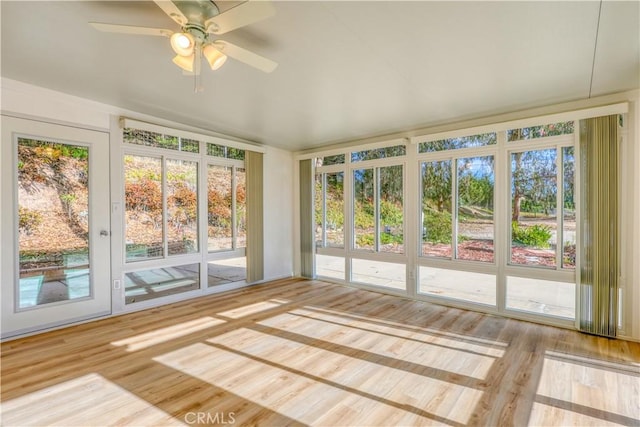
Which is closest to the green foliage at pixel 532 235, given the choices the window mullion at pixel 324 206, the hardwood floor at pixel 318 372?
the hardwood floor at pixel 318 372

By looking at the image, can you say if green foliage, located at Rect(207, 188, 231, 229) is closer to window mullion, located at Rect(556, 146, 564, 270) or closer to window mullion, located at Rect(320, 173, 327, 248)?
window mullion, located at Rect(320, 173, 327, 248)

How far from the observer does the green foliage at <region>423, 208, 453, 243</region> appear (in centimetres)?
421

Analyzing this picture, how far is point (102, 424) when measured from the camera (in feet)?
6.10

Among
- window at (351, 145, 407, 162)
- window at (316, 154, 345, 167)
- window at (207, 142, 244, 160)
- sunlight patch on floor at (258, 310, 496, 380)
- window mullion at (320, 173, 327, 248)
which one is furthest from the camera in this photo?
window mullion at (320, 173, 327, 248)

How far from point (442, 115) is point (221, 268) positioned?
3.92 m

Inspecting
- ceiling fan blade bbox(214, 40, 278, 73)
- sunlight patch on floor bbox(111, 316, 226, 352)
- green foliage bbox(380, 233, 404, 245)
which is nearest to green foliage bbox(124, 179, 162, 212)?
sunlight patch on floor bbox(111, 316, 226, 352)

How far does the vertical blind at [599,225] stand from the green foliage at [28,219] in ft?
18.7

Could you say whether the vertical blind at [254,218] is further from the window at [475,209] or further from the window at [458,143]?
the window at [475,209]

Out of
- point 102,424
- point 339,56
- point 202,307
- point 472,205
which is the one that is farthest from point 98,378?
point 472,205

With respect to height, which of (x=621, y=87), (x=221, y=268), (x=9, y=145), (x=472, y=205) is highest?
(x=621, y=87)

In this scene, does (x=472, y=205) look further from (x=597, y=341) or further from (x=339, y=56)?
(x=339, y=56)

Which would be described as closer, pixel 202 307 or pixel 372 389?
pixel 372 389

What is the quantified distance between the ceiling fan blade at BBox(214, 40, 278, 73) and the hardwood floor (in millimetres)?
2355

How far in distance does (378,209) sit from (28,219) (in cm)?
433
